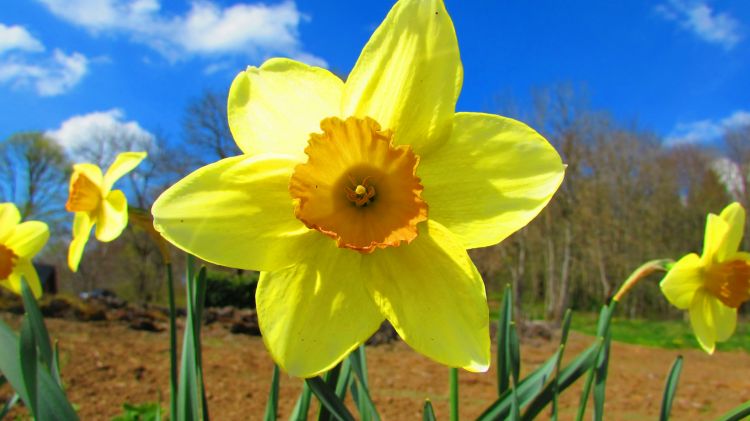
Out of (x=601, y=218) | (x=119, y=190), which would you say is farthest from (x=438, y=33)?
(x=601, y=218)

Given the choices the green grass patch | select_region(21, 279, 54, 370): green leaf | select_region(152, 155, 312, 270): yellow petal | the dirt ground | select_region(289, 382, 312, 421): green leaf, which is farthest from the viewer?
the green grass patch

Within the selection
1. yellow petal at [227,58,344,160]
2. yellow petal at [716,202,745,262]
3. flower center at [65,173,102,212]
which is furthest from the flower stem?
flower center at [65,173,102,212]

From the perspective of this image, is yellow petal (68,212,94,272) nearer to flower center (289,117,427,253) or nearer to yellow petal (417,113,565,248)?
flower center (289,117,427,253)

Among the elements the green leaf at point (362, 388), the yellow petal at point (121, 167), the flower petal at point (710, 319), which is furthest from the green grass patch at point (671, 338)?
the yellow petal at point (121, 167)

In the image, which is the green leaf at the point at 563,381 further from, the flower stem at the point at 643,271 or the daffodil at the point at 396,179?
the daffodil at the point at 396,179

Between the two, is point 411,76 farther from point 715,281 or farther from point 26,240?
point 26,240
